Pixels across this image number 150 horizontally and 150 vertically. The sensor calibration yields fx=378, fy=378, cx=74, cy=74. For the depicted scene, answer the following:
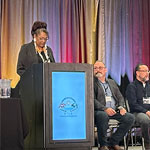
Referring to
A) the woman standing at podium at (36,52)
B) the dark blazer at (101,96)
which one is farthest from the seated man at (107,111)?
the woman standing at podium at (36,52)

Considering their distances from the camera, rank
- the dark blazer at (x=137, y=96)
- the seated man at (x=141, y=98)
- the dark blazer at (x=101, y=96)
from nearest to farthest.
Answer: the dark blazer at (x=101, y=96), the seated man at (x=141, y=98), the dark blazer at (x=137, y=96)

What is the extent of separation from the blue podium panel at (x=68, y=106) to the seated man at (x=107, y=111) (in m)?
1.27

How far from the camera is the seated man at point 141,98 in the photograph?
488 cm

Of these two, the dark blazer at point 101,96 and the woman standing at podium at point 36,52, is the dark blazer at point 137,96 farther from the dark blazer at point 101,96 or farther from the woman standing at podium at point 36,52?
the woman standing at podium at point 36,52

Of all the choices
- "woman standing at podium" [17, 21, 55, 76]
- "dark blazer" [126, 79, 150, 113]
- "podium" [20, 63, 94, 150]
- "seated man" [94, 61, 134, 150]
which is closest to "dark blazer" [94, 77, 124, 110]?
"seated man" [94, 61, 134, 150]

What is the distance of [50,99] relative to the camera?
121 inches

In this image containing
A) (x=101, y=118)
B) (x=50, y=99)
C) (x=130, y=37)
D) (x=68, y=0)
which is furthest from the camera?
(x=130, y=37)

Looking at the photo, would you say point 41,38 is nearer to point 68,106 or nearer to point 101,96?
point 68,106

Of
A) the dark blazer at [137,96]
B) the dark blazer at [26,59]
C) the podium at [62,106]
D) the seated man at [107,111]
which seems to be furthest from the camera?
the dark blazer at [137,96]

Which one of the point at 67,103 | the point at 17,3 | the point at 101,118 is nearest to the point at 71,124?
the point at 67,103

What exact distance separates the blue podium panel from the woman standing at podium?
1.93ft

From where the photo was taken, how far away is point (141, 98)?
Result: 17.1ft

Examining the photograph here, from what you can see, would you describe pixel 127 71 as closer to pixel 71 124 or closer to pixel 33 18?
pixel 33 18

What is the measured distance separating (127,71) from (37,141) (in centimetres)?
347
